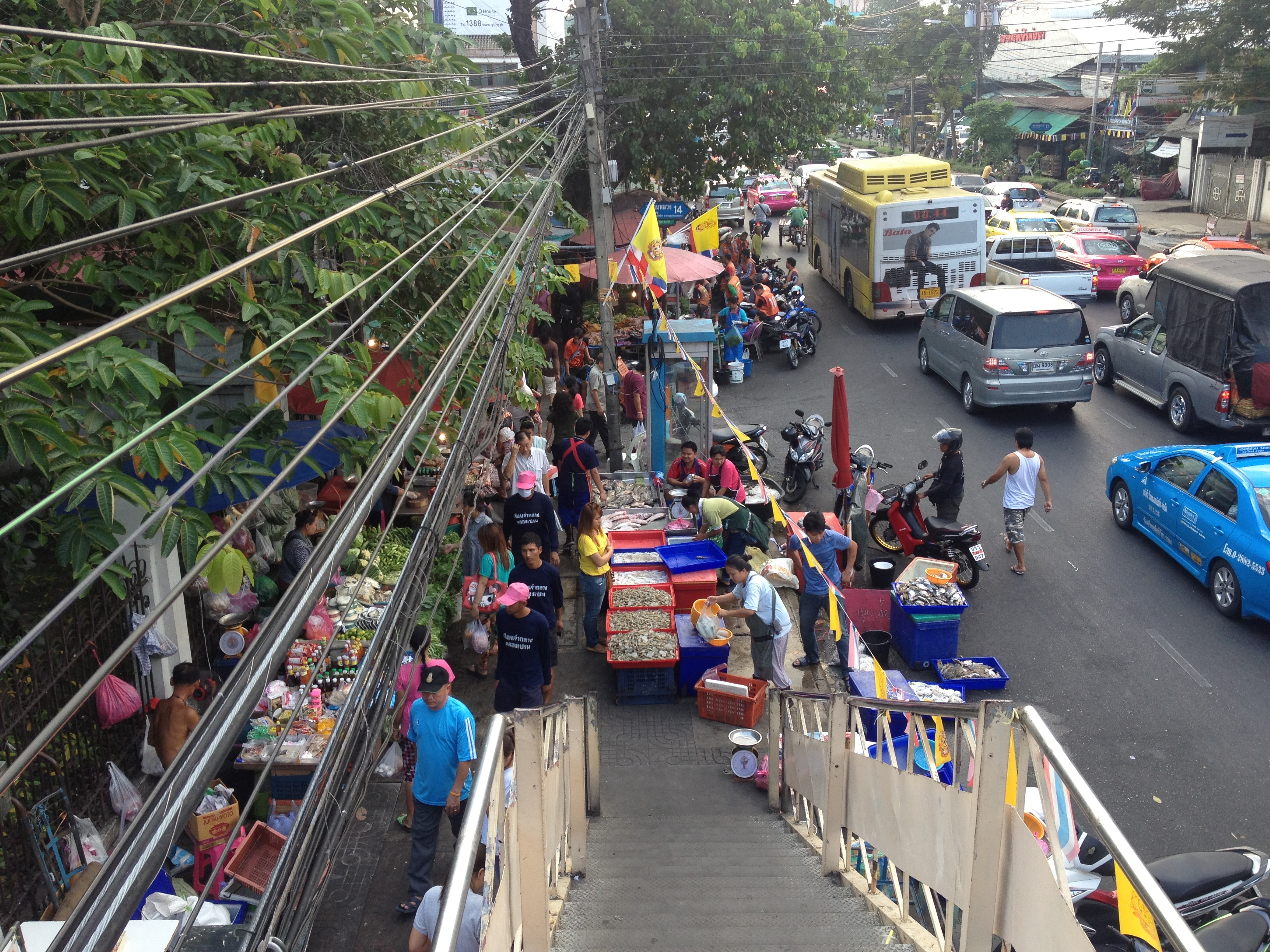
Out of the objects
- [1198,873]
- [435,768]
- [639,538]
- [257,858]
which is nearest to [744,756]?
[435,768]

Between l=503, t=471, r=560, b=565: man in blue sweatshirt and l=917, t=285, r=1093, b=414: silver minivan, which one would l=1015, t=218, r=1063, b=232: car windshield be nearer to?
l=917, t=285, r=1093, b=414: silver minivan

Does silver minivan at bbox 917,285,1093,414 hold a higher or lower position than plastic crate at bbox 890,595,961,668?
higher

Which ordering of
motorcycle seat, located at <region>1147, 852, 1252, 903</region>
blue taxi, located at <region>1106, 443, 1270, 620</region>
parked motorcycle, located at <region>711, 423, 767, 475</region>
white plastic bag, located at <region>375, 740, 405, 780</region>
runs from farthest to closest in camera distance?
parked motorcycle, located at <region>711, 423, 767, 475</region> → blue taxi, located at <region>1106, 443, 1270, 620</region> → white plastic bag, located at <region>375, 740, 405, 780</region> → motorcycle seat, located at <region>1147, 852, 1252, 903</region>

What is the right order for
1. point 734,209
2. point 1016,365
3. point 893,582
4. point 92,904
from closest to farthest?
1. point 92,904
2. point 893,582
3. point 1016,365
4. point 734,209

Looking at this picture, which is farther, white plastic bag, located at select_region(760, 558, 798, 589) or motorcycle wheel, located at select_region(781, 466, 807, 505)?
motorcycle wheel, located at select_region(781, 466, 807, 505)

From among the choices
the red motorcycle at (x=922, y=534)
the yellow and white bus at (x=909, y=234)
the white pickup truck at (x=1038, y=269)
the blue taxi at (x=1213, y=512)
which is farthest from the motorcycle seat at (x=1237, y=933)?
the white pickup truck at (x=1038, y=269)

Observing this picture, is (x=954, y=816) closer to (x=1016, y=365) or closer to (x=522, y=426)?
(x=522, y=426)

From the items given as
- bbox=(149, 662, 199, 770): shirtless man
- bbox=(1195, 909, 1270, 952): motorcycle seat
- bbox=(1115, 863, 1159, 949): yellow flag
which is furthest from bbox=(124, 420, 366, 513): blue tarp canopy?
bbox=(1195, 909, 1270, 952): motorcycle seat

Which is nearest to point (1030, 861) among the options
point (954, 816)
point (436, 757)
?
point (954, 816)

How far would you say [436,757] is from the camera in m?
6.54

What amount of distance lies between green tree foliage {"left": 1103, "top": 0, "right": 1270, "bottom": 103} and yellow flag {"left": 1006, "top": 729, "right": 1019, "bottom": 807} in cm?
3362

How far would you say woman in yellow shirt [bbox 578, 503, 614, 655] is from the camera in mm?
10250

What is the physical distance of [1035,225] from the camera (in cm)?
2761

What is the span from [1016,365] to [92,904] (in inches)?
633
